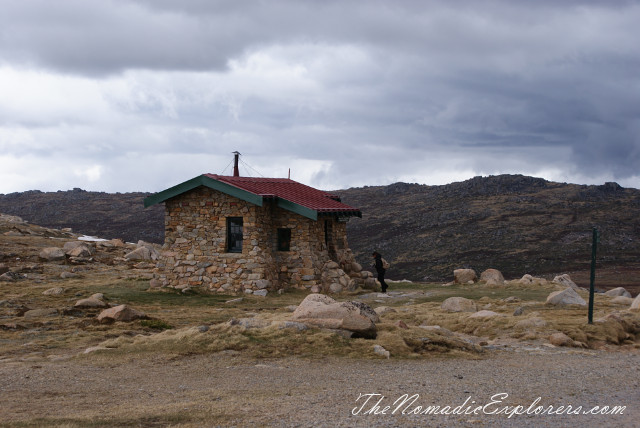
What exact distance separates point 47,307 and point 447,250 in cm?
3497

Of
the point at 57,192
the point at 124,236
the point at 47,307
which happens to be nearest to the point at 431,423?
the point at 47,307

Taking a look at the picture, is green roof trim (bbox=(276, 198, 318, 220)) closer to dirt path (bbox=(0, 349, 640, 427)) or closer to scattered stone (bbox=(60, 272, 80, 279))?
scattered stone (bbox=(60, 272, 80, 279))

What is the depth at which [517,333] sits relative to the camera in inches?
559

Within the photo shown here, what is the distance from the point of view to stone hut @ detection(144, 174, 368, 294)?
72.7ft

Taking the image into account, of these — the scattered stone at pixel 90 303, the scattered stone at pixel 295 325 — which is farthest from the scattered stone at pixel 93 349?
→ the scattered stone at pixel 90 303

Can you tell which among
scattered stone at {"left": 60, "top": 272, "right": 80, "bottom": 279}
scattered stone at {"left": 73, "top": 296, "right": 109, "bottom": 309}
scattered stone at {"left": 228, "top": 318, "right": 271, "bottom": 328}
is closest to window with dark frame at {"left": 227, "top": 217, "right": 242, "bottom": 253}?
scattered stone at {"left": 73, "top": 296, "right": 109, "bottom": 309}

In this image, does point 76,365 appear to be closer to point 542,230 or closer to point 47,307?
point 47,307

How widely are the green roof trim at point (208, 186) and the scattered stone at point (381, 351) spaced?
10726mm

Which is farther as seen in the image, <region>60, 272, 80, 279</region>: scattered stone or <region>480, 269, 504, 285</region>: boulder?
<region>480, 269, 504, 285</region>: boulder

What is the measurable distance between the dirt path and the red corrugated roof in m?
11.8

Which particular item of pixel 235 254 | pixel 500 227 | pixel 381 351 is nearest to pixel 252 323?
pixel 381 351

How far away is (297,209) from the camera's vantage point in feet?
74.6

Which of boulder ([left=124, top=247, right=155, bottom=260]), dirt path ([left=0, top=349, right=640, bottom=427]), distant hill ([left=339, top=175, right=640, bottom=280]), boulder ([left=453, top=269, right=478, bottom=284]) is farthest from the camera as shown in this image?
distant hill ([left=339, top=175, right=640, bottom=280])

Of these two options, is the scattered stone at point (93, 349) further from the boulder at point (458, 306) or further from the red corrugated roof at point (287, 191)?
the red corrugated roof at point (287, 191)
